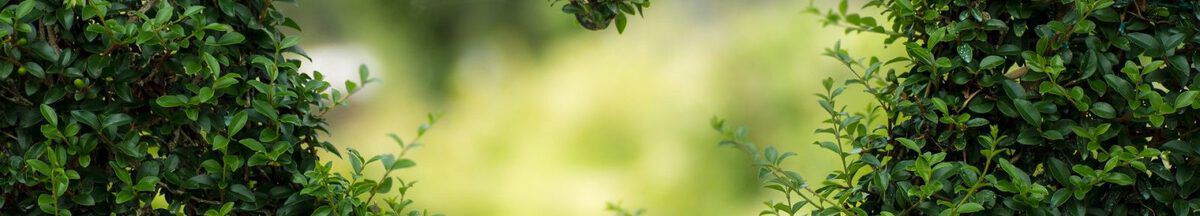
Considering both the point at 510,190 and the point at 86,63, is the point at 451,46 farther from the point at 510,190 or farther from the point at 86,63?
the point at 86,63

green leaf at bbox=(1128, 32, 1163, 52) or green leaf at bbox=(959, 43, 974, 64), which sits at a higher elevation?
green leaf at bbox=(1128, 32, 1163, 52)

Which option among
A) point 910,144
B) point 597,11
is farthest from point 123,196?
point 910,144

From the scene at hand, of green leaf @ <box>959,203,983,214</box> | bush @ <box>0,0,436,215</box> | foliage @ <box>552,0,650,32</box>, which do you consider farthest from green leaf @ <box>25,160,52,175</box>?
green leaf @ <box>959,203,983,214</box>

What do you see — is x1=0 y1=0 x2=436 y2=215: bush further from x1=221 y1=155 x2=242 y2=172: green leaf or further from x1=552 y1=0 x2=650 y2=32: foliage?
x1=552 y1=0 x2=650 y2=32: foliage

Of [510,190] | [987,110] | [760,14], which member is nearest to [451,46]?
[510,190]

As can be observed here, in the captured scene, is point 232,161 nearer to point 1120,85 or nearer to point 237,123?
point 237,123

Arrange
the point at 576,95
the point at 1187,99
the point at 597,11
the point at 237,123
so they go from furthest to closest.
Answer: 1. the point at 576,95
2. the point at 597,11
3. the point at 237,123
4. the point at 1187,99

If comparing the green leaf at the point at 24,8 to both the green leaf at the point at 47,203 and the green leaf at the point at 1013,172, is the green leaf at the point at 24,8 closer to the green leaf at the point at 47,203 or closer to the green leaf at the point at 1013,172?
the green leaf at the point at 47,203
